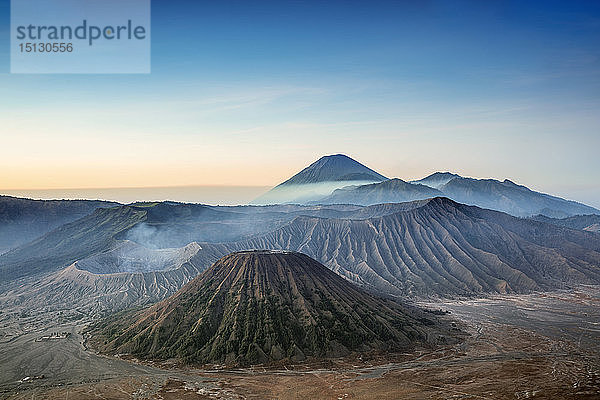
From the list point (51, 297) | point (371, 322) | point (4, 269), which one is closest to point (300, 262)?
point (371, 322)

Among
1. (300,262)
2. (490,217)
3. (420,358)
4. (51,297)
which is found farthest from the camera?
(490,217)

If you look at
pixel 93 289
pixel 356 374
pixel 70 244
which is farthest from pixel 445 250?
pixel 70 244

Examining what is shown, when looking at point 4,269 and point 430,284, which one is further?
point 4,269

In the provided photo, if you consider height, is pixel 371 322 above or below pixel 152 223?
below

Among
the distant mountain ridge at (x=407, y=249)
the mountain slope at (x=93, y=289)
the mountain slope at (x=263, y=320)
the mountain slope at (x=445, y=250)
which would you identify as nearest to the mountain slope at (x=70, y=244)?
the distant mountain ridge at (x=407, y=249)

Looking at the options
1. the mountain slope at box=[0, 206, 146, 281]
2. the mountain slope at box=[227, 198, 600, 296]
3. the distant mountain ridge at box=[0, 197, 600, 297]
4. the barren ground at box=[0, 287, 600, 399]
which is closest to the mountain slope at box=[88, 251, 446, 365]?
the barren ground at box=[0, 287, 600, 399]

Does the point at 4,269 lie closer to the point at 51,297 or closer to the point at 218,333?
the point at 51,297
